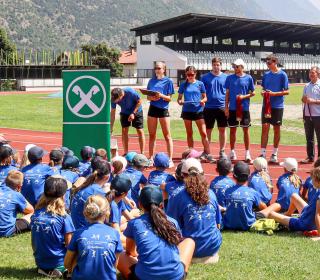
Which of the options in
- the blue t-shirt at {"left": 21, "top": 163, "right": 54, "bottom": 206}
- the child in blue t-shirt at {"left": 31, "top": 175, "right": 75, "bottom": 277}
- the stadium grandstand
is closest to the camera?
the child in blue t-shirt at {"left": 31, "top": 175, "right": 75, "bottom": 277}

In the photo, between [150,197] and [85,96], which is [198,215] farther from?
[85,96]

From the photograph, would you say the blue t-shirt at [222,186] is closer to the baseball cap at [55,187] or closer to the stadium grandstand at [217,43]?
the baseball cap at [55,187]

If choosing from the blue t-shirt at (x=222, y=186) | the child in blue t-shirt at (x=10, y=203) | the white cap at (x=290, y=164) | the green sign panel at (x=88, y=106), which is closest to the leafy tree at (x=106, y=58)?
the green sign panel at (x=88, y=106)

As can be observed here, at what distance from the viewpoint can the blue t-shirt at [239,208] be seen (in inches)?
278

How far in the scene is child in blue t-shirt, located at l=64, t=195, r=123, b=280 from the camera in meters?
4.74

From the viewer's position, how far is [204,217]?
18.9 feet

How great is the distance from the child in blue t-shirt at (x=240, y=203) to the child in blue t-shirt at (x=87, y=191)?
164 centimetres

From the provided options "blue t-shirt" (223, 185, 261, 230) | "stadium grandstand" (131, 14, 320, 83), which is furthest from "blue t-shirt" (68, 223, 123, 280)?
"stadium grandstand" (131, 14, 320, 83)

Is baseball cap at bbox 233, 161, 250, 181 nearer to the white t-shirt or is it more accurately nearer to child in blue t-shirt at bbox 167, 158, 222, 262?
child in blue t-shirt at bbox 167, 158, 222, 262

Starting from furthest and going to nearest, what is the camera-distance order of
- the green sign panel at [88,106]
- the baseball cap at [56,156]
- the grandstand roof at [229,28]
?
the grandstand roof at [229,28]
the green sign panel at [88,106]
the baseball cap at [56,156]

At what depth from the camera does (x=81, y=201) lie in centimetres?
606

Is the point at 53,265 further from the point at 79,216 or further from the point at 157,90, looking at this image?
the point at 157,90

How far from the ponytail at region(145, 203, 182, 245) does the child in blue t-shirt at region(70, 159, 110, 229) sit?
1293 mm

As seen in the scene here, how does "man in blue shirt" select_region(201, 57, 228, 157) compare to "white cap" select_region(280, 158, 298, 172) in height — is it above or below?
above
